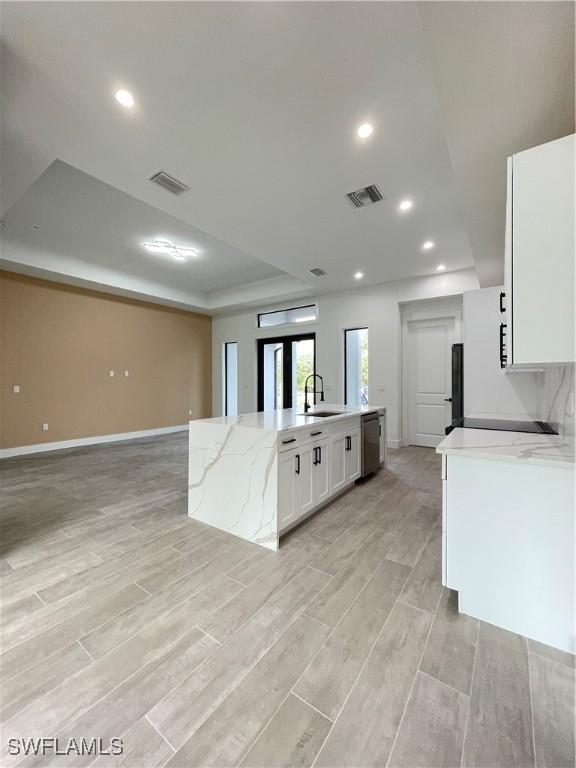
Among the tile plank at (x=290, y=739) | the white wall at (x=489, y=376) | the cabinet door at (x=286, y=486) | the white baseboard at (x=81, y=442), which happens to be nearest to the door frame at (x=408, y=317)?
the white wall at (x=489, y=376)

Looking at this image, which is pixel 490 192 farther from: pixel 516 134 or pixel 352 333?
pixel 352 333

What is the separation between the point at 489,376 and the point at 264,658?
11.0 feet

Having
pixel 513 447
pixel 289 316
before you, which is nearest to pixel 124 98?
pixel 513 447

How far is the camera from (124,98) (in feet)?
6.91

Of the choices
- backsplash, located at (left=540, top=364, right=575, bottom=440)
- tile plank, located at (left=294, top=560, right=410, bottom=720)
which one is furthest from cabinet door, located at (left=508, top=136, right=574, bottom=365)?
Answer: tile plank, located at (left=294, top=560, right=410, bottom=720)

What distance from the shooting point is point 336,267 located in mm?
5254

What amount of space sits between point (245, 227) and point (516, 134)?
9.49ft

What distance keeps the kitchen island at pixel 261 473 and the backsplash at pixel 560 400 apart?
173 cm

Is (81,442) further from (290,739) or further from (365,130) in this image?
(365,130)

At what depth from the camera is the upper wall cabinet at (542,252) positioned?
1.27 meters

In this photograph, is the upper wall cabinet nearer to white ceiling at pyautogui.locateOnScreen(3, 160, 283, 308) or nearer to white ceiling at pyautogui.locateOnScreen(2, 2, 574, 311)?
white ceiling at pyautogui.locateOnScreen(2, 2, 574, 311)

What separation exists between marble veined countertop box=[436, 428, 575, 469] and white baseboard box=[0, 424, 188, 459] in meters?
6.74

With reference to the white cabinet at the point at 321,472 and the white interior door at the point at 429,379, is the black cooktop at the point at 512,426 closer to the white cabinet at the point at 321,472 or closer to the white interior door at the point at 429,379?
the white cabinet at the point at 321,472

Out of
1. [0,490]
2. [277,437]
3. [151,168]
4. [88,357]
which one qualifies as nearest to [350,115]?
[151,168]
